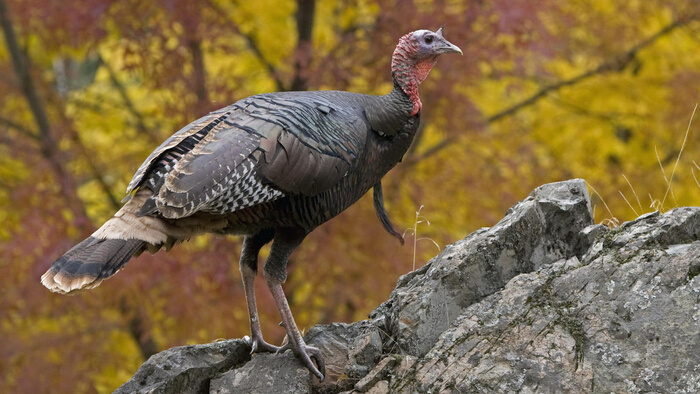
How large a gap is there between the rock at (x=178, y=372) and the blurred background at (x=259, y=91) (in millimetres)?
2509

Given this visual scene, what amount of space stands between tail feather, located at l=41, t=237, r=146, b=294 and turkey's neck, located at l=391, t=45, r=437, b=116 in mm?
1728

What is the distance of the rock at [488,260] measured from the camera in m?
3.85

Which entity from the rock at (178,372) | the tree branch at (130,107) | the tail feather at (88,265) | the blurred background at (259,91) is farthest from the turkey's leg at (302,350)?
the tree branch at (130,107)

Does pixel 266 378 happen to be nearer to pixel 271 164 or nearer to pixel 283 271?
pixel 283 271

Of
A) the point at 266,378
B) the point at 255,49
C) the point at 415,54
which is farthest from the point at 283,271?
the point at 255,49

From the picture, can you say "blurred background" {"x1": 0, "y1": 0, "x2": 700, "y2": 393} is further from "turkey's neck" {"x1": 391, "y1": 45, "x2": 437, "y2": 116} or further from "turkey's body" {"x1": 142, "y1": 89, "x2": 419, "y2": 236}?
"turkey's body" {"x1": 142, "y1": 89, "x2": 419, "y2": 236}

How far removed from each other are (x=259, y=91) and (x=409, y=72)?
14.3ft

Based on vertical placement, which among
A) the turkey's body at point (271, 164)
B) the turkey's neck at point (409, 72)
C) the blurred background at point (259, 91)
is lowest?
the blurred background at point (259, 91)

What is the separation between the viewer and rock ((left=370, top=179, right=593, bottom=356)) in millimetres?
3852

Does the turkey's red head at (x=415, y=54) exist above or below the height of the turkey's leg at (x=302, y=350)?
above

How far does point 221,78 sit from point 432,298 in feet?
15.6

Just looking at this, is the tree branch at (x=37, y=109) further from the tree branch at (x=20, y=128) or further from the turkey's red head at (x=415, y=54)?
the turkey's red head at (x=415, y=54)

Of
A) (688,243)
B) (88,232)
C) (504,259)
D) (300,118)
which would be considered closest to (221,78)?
(88,232)

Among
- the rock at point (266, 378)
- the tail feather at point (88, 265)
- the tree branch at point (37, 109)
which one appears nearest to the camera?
the tail feather at point (88, 265)
